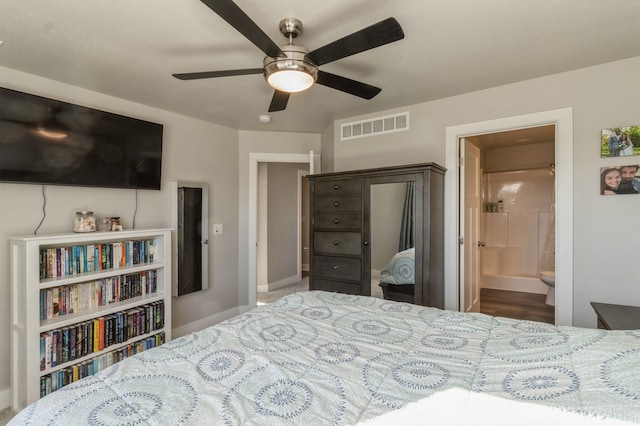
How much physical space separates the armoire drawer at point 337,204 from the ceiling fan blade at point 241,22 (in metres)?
1.55

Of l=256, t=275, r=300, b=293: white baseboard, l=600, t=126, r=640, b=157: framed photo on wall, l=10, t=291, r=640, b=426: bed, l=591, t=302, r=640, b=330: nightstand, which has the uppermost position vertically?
l=600, t=126, r=640, b=157: framed photo on wall

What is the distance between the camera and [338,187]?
3016 mm

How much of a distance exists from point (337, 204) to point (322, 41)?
1.45m

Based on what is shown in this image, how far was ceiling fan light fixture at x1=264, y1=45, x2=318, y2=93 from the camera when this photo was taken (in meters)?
1.61

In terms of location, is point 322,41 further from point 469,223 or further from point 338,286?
point 469,223

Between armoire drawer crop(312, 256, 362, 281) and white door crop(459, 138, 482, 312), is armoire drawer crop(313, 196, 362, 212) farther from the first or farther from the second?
white door crop(459, 138, 482, 312)

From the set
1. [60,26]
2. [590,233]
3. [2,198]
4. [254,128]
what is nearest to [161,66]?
[60,26]

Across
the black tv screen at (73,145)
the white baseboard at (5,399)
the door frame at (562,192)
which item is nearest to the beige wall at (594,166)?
the door frame at (562,192)

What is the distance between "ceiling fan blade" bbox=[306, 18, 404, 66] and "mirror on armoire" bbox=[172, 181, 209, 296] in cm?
228

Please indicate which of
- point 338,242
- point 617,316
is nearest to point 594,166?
point 617,316

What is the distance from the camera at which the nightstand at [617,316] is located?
6.05 ft

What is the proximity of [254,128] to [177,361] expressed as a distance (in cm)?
322

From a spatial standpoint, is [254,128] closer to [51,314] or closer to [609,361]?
[51,314]

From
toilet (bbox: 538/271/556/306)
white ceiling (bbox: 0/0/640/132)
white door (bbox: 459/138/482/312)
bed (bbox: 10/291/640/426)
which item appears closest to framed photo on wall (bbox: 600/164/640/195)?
white ceiling (bbox: 0/0/640/132)
